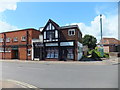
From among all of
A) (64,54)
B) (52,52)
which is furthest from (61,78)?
(52,52)

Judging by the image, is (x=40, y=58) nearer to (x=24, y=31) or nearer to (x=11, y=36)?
(x=24, y=31)

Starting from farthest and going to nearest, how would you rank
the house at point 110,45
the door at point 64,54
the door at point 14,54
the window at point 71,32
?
the house at point 110,45 < the door at point 14,54 < the window at point 71,32 < the door at point 64,54

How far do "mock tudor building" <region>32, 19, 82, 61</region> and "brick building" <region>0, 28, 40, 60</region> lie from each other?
2.40 meters

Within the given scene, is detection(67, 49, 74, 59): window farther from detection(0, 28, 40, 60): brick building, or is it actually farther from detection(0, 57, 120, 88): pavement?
detection(0, 57, 120, 88): pavement

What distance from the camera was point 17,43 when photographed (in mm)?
32531

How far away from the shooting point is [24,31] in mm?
31625

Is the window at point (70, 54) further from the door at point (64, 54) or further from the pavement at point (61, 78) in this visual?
the pavement at point (61, 78)

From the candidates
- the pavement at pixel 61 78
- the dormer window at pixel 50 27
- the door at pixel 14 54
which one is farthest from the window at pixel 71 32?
the door at pixel 14 54

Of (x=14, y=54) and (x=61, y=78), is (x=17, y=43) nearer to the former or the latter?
(x=14, y=54)

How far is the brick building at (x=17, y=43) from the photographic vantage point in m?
30.7

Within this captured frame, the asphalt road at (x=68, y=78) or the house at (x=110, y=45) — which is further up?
the house at (x=110, y=45)

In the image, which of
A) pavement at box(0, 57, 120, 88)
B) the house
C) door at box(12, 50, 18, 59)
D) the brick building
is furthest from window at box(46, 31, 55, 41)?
the house

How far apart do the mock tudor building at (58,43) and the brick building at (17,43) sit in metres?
2.40

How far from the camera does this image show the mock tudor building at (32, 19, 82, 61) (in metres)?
25.7
